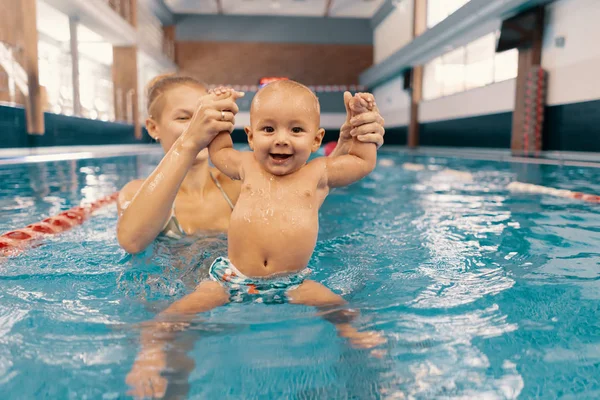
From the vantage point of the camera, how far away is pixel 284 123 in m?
1.74

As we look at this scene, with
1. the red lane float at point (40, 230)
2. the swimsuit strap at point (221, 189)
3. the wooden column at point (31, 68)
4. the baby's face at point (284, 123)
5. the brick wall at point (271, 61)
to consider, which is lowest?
the red lane float at point (40, 230)

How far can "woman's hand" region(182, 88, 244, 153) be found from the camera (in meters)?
1.76

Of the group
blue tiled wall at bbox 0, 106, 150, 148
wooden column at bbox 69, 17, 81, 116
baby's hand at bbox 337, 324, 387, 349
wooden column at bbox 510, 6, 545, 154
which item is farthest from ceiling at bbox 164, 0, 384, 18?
baby's hand at bbox 337, 324, 387, 349

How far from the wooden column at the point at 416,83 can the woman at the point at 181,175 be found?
16.3m

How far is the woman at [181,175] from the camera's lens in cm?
177

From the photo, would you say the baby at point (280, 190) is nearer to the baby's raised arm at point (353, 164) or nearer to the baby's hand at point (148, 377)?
the baby's raised arm at point (353, 164)

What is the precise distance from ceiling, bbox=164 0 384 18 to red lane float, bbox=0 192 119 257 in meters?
18.3

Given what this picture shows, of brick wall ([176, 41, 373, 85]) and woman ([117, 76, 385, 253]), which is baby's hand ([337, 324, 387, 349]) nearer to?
woman ([117, 76, 385, 253])

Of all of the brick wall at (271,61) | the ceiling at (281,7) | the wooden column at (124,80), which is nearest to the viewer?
the wooden column at (124,80)

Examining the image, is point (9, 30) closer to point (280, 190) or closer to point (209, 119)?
point (209, 119)

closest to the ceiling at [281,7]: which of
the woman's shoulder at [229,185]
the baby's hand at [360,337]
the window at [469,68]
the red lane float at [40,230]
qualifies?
the window at [469,68]

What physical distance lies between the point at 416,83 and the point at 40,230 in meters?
17.0

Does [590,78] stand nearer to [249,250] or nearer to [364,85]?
[249,250]

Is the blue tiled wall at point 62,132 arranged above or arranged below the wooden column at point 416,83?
below
